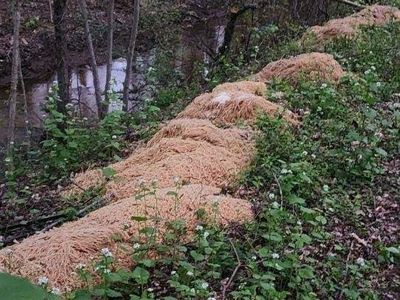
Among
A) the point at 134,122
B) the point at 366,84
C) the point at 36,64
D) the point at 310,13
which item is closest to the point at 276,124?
the point at 366,84

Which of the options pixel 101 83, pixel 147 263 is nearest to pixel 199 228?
pixel 147 263

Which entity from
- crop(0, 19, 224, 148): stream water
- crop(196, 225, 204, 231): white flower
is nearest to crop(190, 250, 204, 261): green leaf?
crop(196, 225, 204, 231): white flower

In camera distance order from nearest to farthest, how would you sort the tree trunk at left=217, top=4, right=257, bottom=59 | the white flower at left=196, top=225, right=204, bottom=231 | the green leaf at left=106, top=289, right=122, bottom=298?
the green leaf at left=106, top=289, right=122, bottom=298 < the white flower at left=196, top=225, right=204, bottom=231 < the tree trunk at left=217, top=4, right=257, bottom=59

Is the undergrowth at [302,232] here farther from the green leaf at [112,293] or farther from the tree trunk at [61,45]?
the tree trunk at [61,45]

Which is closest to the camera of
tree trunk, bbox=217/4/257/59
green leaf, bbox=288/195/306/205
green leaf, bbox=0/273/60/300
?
green leaf, bbox=0/273/60/300

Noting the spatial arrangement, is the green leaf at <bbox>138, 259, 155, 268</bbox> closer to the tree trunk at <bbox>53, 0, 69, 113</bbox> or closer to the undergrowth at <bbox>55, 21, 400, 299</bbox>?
the undergrowth at <bbox>55, 21, 400, 299</bbox>

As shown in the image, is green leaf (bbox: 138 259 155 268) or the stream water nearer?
green leaf (bbox: 138 259 155 268)

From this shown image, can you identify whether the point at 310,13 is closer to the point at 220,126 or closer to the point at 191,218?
the point at 220,126

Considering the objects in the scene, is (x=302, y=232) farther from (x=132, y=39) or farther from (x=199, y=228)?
(x=132, y=39)

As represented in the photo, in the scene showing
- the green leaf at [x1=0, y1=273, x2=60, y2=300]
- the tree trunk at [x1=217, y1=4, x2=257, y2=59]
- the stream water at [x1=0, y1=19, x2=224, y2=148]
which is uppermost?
the green leaf at [x1=0, y1=273, x2=60, y2=300]

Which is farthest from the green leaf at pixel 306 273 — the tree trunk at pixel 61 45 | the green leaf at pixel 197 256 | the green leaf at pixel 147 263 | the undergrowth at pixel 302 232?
the tree trunk at pixel 61 45

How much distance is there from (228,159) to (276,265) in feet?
5.83

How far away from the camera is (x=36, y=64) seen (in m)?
15.3

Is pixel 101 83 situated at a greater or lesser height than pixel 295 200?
lesser
